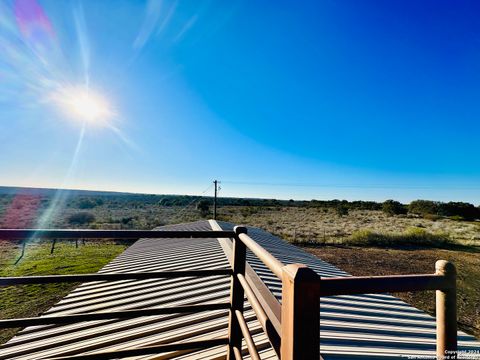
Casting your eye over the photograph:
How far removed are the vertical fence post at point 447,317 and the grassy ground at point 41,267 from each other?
8772 mm

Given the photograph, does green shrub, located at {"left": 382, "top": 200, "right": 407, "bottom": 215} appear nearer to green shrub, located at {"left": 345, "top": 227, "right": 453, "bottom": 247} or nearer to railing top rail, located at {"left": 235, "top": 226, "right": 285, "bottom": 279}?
green shrub, located at {"left": 345, "top": 227, "right": 453, "bottom": 247}

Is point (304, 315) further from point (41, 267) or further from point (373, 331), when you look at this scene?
point (41, 267)

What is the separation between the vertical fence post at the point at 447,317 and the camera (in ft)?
2.97

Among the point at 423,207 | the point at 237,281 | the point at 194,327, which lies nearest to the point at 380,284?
the point at 237,281

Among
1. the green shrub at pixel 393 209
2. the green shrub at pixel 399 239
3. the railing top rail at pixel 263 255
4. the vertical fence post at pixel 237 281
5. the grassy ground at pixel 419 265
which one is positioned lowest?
the grassy ground at pixel 419 265

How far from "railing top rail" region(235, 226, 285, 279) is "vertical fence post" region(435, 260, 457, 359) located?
1.75ft

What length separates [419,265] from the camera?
14930mm

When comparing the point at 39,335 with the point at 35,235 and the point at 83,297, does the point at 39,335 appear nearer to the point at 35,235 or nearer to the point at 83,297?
the point at 83,297

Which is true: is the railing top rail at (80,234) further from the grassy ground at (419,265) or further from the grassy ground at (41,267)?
the grassy ground at (419,265)

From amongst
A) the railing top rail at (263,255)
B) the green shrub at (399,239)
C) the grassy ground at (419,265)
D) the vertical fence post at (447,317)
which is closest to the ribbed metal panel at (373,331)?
the railing top rail at (263,255)

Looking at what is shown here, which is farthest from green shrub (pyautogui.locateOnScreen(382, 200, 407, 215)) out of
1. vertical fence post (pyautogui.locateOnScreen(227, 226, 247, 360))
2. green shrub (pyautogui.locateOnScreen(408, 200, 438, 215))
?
vertical fence post (pyautogui.locateOnScreen(227, 226, 247, 360))

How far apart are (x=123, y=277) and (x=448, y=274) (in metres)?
1.79

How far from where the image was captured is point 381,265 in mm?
14977

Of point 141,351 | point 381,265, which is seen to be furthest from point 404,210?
point 141,351
